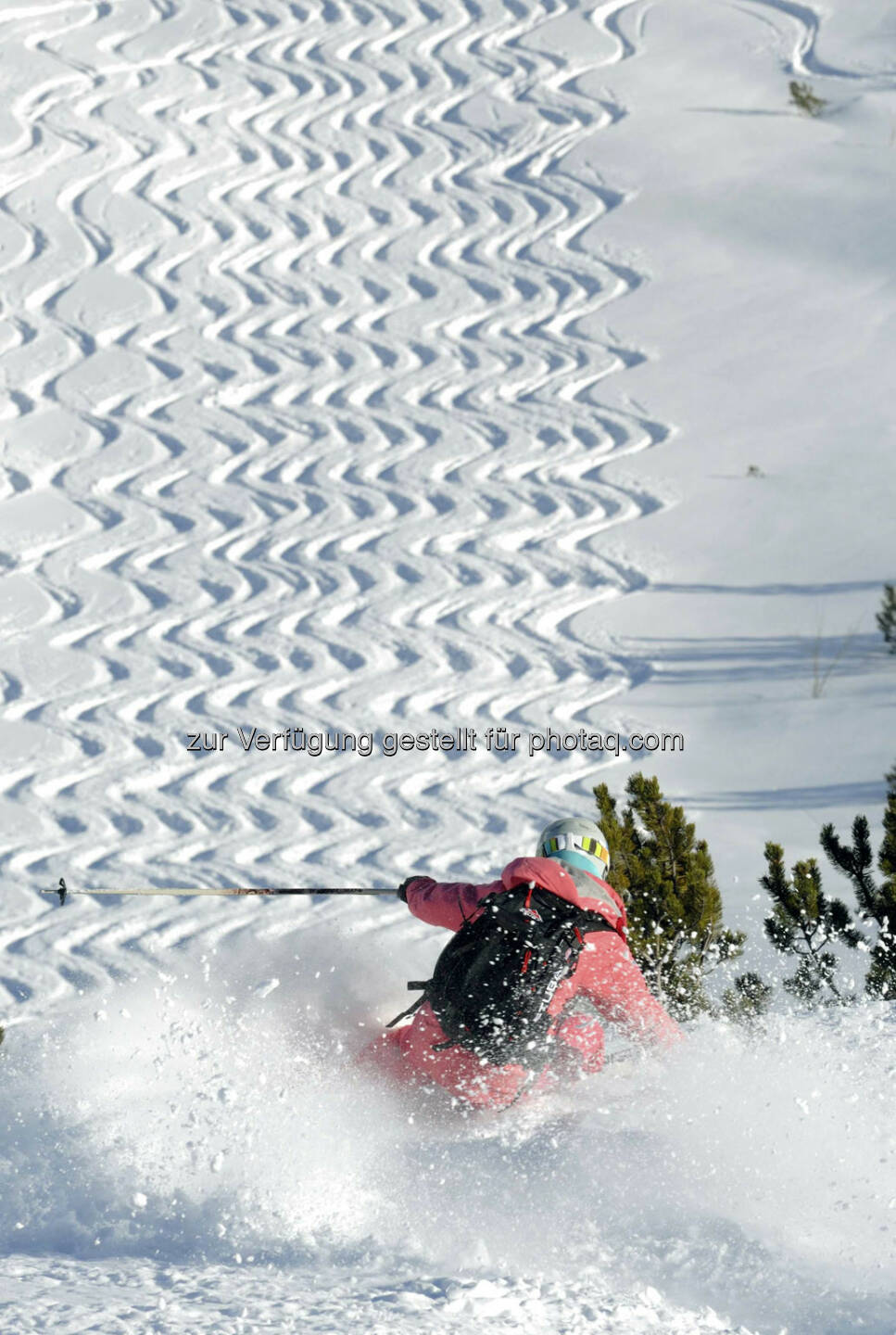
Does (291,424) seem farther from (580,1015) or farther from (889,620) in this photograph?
(580,1015)

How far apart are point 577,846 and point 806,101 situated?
10.8 metres

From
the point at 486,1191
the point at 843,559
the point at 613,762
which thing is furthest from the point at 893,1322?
the point at 843,559

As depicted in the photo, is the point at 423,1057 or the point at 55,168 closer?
the point at 423,1057

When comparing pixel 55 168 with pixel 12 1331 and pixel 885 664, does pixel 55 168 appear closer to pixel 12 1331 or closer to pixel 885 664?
pixel 885 664

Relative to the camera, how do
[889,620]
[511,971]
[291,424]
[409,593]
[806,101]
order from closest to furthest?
1. [511,971]
2. [889,620]
3. [409,593]
4. [291,424]
5. [806,101]

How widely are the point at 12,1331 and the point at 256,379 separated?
8.35 metres

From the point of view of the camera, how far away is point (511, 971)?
395 cm

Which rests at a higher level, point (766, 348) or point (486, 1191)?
point (766, 348)

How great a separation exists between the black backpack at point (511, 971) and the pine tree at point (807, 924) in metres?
1.21

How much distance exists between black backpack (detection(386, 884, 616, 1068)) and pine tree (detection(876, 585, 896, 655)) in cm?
476

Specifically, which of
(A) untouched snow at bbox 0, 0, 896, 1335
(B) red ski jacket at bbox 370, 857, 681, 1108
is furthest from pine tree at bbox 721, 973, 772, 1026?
(B) red ski jacket at bbox 370, 857, 681, 1108

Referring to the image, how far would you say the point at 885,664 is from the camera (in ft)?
26.9

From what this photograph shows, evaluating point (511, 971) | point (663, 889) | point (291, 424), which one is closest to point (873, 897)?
point (663, 889)

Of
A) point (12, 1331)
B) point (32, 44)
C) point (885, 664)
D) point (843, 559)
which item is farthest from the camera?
point (32, 44)
